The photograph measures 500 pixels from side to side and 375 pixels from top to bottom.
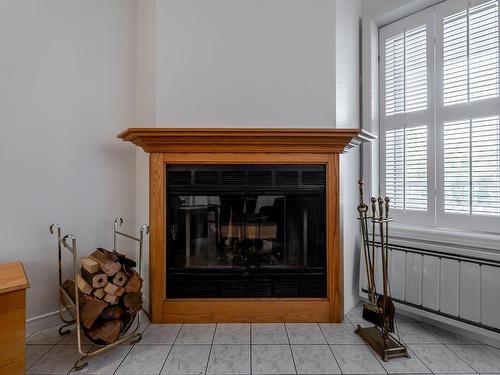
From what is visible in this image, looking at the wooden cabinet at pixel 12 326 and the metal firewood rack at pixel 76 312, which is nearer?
Result: the wooden cabinet at pixel 12 326

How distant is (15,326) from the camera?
4.76 feet

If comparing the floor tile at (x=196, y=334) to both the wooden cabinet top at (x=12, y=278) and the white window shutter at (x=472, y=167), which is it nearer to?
the wooden cabinet top at (x=12, y=278)

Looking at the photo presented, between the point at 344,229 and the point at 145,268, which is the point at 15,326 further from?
the point at 344,229

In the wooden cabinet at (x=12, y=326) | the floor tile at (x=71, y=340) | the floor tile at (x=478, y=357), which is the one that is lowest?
the floor tile at (x=478, y=357)

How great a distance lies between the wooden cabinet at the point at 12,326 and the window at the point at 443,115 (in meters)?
2.75

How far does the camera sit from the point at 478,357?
1.78 meters

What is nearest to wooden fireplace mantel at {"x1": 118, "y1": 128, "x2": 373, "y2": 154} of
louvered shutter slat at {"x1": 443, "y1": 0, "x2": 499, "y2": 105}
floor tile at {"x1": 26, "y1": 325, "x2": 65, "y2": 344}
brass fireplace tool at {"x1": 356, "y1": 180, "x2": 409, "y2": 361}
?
brass fireplace tool at {"x1": 356, "y1": 180, "x2": 409, "y2": 361}

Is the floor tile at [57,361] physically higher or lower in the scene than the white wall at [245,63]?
lower

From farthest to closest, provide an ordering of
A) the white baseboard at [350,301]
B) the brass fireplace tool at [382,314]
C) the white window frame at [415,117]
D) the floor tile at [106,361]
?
the white baseboard at [350,301] → the white window frame at [415,117] → the brass fireplace tool at [382,314] → the floor tile at [106,361]

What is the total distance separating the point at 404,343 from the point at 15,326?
2367 millimetres

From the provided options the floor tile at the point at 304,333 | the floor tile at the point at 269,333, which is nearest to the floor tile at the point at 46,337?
the floor tile at the point at 269,333

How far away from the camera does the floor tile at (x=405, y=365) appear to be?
1.65 metres

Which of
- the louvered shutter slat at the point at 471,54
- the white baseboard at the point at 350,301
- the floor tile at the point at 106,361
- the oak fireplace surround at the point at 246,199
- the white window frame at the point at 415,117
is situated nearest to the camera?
the floor tile at the point at 106,361

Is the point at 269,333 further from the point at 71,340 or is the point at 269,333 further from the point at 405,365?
the point at 71,340
